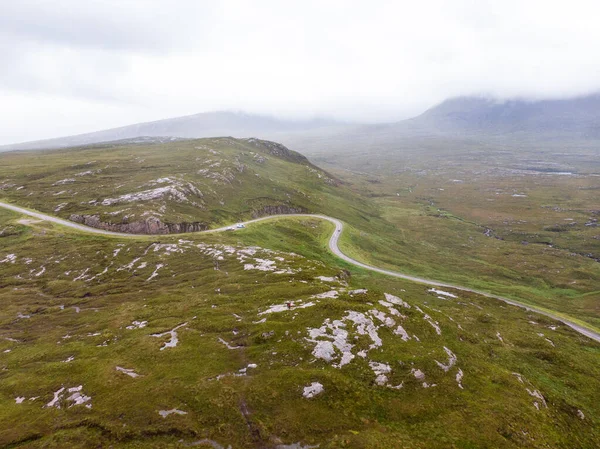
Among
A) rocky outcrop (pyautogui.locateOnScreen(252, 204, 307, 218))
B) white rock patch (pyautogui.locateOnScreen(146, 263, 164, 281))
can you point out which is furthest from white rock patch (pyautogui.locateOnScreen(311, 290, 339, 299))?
rocky outcrop (pyautogui.locateOnScreen(252, 204, 307, 218))

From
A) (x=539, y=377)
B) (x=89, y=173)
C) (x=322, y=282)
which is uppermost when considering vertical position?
(x=89, y=173)

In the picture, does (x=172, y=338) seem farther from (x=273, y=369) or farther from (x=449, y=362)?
(x=449, y=362)

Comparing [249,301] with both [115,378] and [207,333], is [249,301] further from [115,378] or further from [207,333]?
[115,378]

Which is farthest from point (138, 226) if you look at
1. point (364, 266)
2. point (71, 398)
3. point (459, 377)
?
point (459, 377)

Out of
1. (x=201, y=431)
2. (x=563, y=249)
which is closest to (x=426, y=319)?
(x=201, y=431)

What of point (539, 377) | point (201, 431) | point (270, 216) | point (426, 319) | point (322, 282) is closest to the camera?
point (201, 431)

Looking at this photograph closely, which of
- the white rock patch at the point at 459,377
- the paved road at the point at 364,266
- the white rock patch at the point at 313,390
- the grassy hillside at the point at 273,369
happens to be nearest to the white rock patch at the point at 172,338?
the grassy hillside at the point at 273,369
